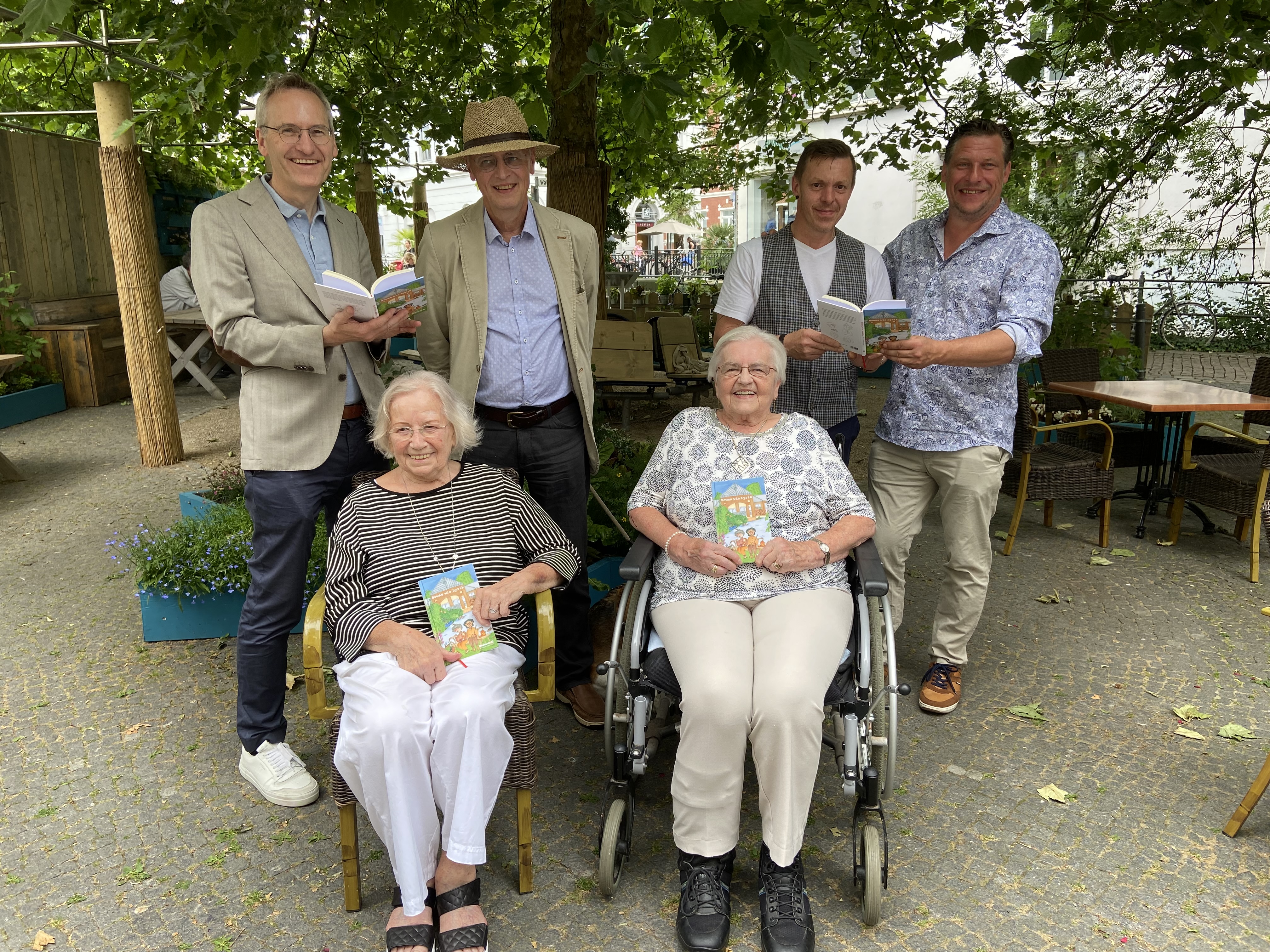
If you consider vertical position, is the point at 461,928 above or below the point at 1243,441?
below

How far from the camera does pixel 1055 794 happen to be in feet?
10.1

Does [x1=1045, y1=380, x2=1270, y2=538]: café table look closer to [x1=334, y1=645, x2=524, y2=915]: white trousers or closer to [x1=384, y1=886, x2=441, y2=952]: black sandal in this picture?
[x1=334, y1=645, x2=524, y2=915]: white trousers

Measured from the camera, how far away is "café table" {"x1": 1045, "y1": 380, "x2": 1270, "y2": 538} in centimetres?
536

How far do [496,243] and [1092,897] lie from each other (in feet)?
8.98

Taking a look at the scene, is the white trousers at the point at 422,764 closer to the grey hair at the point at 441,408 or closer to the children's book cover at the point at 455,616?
the children's book cover at the point at 455,616

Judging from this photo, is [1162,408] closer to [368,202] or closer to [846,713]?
[846,713]

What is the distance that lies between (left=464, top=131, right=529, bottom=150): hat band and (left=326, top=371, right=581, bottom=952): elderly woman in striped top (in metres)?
0.83

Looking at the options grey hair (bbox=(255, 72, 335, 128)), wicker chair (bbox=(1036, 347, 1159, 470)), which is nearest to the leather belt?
grey hair (bbox=(255, 72, 335, 128))

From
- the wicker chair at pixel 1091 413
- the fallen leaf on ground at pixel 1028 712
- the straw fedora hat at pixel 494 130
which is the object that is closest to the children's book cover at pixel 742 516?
the straw fedora hat at pixel 494 130

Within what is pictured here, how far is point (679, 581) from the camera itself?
281 cm

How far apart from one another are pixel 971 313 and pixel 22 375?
942 centimetres

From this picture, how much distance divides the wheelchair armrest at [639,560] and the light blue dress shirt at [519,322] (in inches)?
25.7

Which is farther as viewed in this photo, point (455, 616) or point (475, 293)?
point (475, 293)

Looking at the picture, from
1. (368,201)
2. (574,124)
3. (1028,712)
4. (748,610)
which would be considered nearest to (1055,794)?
(1028,712)
